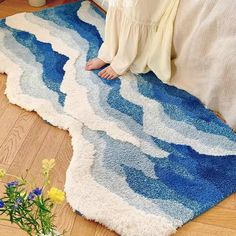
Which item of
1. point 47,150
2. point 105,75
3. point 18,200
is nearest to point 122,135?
point 47,150

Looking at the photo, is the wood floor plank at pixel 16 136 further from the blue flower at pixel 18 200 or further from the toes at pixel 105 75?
the blue flower at pixel 18 200

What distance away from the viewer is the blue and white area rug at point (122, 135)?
40.3 inches

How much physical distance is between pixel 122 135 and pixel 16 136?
363 millimetres

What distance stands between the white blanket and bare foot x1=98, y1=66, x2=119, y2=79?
251 millimetres

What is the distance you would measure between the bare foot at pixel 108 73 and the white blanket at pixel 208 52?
0.25 meters

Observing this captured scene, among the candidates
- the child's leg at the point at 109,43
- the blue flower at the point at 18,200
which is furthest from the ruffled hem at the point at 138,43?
the blue flower at the point at 18,200

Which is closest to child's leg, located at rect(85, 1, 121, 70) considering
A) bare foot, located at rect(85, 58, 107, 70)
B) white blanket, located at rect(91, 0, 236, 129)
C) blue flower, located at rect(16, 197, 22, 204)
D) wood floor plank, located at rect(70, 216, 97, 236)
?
bare foot, located at rect(85, 58, 107, 70)

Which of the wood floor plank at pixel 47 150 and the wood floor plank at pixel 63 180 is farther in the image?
A: the wood floor plank at pixel 47 150

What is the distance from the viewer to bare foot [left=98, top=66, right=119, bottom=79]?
59.1 inches

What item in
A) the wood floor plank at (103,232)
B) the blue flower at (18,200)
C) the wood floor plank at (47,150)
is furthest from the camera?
the wood floor plank at (47,150)

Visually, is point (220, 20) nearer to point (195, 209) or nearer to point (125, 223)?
point (195, 209)

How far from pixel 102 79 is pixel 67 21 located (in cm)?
54

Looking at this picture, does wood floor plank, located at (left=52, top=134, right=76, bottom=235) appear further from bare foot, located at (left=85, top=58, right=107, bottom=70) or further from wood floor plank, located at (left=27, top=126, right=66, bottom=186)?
bare foot, located at (left=85, top=58, right=107, bottom=70)

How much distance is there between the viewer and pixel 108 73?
1507 mm
